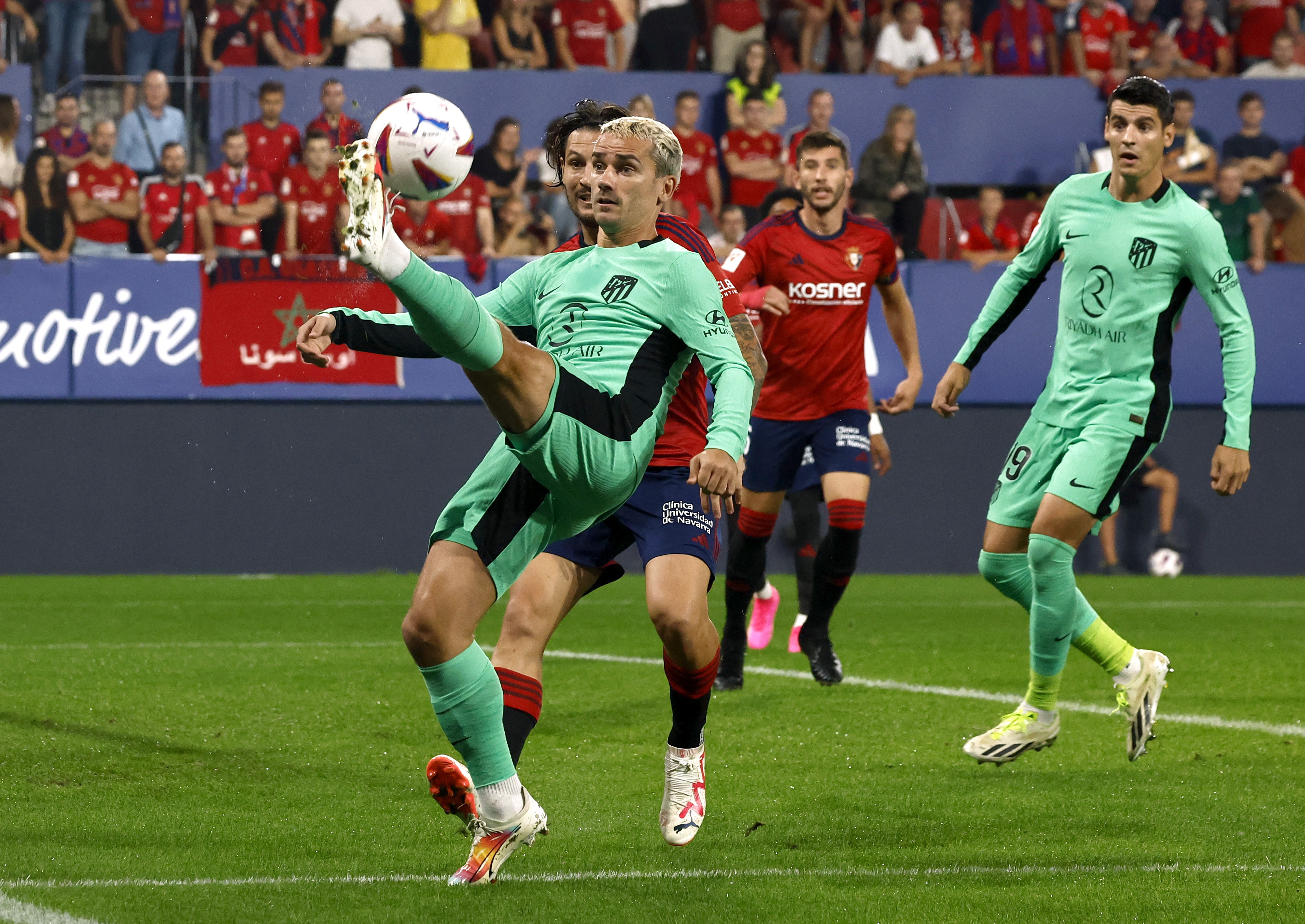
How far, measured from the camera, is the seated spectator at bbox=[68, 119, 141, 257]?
13883mm

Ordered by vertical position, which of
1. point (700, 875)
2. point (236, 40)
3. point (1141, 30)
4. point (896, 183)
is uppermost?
point (1141, 30)

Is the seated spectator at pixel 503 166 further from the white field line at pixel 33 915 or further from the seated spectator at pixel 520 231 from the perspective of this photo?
the white field line at pixel 33 915

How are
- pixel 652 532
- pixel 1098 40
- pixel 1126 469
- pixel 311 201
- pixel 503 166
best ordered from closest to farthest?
pixel 652 532, pixel 1126 469, pixel 311 201, pixel 503 166, pixel 1098 40

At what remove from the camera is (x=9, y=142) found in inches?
565

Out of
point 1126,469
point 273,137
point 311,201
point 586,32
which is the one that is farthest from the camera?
point 586,32

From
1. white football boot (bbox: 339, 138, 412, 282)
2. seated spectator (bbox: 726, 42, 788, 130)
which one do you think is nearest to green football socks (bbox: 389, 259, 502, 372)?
white football boot (bbox: 339, 138, 412, 282)

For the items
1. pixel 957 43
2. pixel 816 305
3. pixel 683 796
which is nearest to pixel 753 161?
pixel 957 43

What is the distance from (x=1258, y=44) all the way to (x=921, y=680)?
11904 mm

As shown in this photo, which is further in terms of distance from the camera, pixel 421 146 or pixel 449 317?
pixel 421 146

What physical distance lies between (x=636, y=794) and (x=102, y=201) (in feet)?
34.6

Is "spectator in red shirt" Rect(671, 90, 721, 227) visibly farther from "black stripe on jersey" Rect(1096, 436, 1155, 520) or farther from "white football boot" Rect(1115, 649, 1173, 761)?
"white football boot" Rect(1115, 649, 1173, 761)

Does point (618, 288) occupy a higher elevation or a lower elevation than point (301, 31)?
lower

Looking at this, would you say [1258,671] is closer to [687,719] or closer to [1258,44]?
[687,719]

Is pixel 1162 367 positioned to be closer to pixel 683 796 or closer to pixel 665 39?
pixel 683 796
